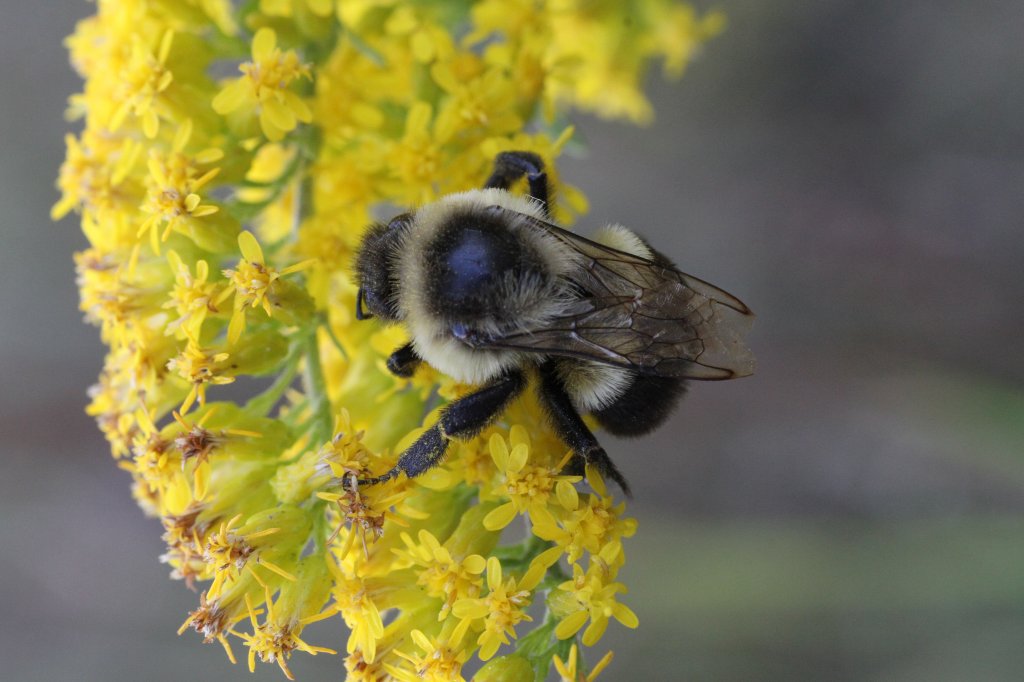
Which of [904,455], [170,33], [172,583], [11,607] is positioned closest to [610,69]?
[170,33]

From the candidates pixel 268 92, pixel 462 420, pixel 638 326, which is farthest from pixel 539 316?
pixel 268 92

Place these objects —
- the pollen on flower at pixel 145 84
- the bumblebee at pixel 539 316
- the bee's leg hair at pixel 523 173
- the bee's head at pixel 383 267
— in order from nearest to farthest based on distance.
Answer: the bumblebee at pixel 539 316 → the bee's head at pixel 383 267 → the bee's leg hair at pixel 523 173 → the pollen on flower at pixel 145 84

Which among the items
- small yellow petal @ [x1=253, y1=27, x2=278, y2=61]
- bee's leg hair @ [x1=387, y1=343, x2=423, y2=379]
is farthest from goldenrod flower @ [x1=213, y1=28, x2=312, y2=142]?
bee's leg hair @ [x1=387, y1=343, x2=423, y2=379]

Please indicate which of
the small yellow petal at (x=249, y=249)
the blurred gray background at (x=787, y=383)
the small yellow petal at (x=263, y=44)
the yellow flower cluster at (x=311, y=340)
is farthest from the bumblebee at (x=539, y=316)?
the blurred gray background at (x=787, y=383)

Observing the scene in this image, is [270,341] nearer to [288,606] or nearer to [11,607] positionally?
[288,606]

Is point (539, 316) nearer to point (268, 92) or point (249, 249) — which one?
point (249, 249)

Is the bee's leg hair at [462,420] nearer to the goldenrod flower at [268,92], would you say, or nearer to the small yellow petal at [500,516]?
the small yellow petal at [500,516]
